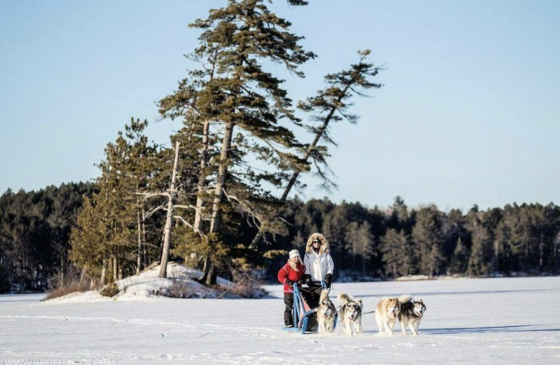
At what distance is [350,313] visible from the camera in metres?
12.4

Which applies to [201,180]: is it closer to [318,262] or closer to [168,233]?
[168,233]

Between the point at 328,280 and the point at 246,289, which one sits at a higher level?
the point at 328,280

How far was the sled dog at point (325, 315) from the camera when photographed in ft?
42.5

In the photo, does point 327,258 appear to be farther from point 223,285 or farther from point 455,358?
point 223,285

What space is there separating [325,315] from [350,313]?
2.13ft

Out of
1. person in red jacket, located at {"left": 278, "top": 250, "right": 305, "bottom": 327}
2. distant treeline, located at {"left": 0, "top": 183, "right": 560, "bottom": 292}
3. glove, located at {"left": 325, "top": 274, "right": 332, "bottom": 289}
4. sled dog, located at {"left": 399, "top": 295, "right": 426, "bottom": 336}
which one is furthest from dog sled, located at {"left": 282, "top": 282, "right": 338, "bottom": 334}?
distant treeline, located at {"left": 0, "top": 183, "right": 560, "bottom": 292}

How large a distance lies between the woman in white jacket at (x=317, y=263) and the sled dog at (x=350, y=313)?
0.70 metres

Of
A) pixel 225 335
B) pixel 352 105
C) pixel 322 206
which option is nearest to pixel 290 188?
pixel 352 105

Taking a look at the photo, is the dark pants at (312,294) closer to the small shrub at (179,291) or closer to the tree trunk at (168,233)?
the small shrub at (179,291)

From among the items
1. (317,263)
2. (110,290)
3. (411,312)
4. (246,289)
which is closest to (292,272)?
(317,263)

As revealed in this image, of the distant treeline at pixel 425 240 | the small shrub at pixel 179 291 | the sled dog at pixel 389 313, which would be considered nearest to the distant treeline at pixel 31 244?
the distant treeline at pixel 425 240

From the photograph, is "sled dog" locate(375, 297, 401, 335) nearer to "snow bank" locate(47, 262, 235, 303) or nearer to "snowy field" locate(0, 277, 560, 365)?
"snowy field" locate(0, 277, 560, 365)

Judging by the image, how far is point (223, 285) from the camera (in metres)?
31.4

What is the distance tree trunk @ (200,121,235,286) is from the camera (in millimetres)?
30203
